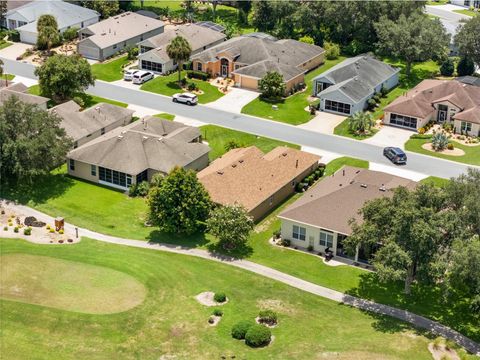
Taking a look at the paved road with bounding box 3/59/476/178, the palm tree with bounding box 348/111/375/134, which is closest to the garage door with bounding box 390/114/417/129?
the palm tree with bounding box 348/111/375/134

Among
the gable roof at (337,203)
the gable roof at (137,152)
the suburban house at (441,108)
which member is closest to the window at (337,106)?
the suburban house at (441,108)

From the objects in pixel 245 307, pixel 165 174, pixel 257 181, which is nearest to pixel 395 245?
pixel 245 307

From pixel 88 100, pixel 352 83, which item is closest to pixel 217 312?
pixel 352 83

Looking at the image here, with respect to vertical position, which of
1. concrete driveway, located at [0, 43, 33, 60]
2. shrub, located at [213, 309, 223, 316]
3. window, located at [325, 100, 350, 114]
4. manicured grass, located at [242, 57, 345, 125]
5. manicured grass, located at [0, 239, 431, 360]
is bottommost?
manicured grass, located at [0, 239, 431, 360]

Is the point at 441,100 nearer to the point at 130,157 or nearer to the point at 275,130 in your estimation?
the point at 275,130

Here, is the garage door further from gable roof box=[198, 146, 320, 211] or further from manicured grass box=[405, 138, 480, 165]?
gable roof box=[198, 146, 320, 211]

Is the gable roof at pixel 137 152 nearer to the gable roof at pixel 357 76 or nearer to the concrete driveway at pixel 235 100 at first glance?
the concrete driveway at pixel 235 100
